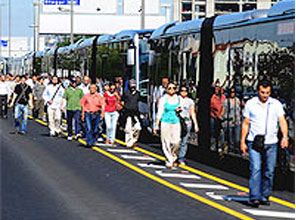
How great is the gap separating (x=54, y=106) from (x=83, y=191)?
44.1 ft

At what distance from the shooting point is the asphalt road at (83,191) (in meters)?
Answer: 12.3

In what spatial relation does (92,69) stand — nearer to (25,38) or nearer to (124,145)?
(124,145)

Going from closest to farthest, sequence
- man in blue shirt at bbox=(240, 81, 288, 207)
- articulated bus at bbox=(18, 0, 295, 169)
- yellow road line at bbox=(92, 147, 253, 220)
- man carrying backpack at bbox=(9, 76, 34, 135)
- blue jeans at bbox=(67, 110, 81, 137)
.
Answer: yellow road line at bbox=(92, 147, 253, 220), man in blue shirt at bbox=(240, 81, 288, 207), articulated bus at bbox=(18, 0, 295, 169), blue jeans at bbox=(67, 110, 81, 137), man carrying backpack at bbox=(9, 76, 34, 135)

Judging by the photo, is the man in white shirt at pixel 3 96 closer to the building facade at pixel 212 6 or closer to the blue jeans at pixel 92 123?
the blue jeans at pixel 92 123

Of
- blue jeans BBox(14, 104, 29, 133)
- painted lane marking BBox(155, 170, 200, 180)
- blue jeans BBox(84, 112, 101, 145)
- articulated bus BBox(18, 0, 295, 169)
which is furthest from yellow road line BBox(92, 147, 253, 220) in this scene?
blue jeans BBox(14, 104, 29, 133)

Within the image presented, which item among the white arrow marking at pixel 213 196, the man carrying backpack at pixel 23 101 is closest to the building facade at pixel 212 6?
the man carrying backpack at pixel 23 101

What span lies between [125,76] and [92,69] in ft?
27.5

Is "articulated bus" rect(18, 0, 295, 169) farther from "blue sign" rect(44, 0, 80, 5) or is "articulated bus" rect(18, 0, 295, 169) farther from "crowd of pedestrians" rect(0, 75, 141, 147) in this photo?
"blue sign" rect(44, 0, 80, 5)

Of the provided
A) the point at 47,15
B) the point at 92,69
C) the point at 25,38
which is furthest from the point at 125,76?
the point at 25,38

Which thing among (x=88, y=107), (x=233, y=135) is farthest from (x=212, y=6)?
(x=233, y=135)

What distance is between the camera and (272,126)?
13.3m

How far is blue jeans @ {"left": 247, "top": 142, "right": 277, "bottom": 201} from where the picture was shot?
13203 mm

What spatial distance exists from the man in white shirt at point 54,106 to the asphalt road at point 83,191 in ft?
17.8

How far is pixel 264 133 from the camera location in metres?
13.2
